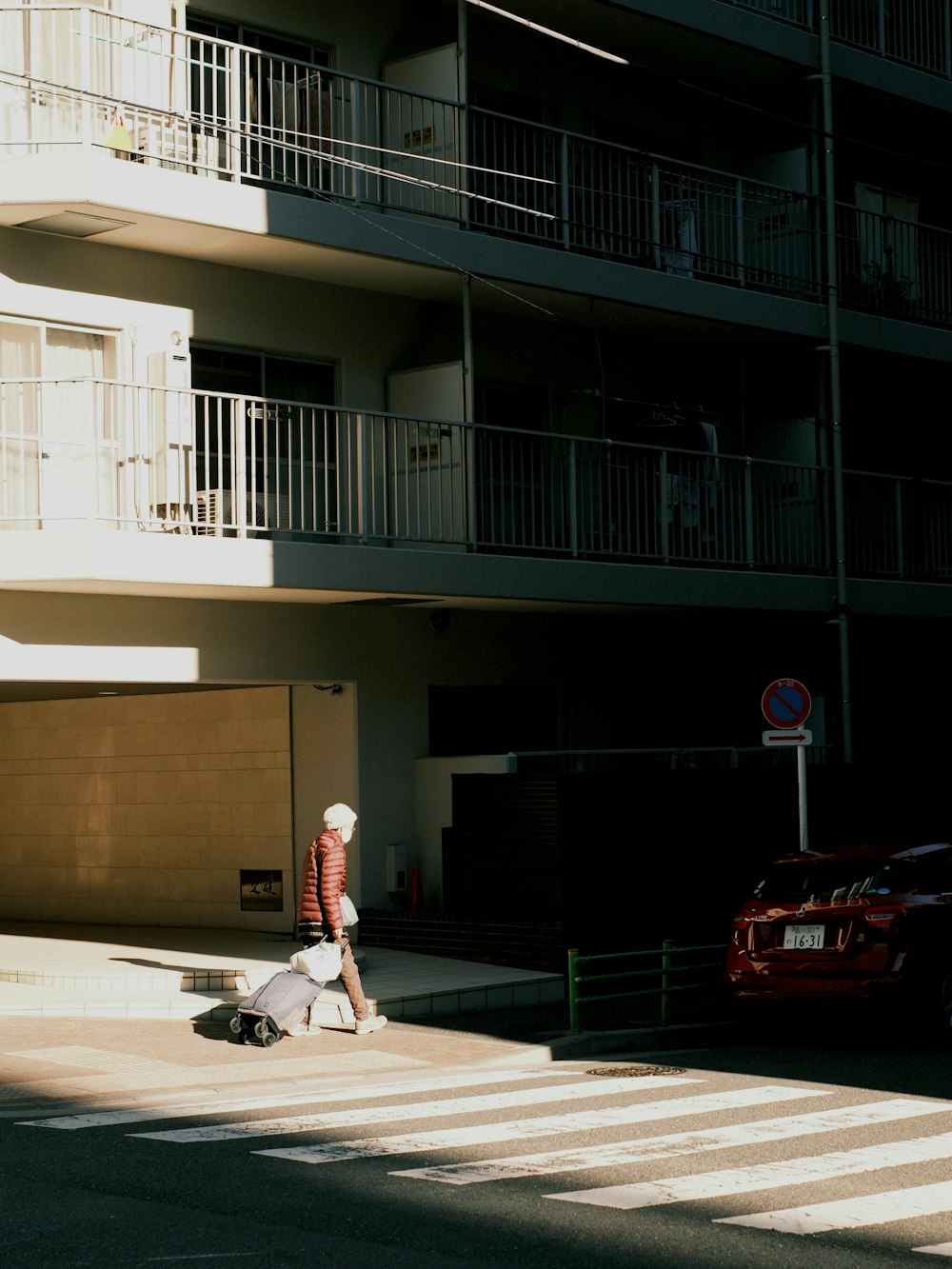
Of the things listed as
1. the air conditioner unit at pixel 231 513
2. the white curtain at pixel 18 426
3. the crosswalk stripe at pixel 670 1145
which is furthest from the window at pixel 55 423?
the crosswalk stripe at pixel 670 1145

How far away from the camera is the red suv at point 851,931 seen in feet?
40.8

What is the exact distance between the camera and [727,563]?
21.3m

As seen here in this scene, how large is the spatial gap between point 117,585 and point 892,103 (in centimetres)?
1361

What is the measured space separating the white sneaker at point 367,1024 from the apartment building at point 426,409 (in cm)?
402

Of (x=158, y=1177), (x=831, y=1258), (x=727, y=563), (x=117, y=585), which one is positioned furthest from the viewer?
(x=727, y=563)

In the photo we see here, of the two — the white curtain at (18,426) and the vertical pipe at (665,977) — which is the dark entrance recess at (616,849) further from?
the white curtain at (18,426)

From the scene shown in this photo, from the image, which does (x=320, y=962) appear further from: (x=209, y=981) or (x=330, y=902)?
(x=209, y=981)

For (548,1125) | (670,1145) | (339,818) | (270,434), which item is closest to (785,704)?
(339,818)

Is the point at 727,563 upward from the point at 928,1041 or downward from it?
upward

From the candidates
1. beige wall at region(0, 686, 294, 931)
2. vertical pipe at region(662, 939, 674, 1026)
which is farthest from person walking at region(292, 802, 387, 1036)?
beige wall at region(0, 686, 294, 931)

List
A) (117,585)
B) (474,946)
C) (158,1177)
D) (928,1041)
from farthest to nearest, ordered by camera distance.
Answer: (474,946)
(117,585)
(928,1041)
(158,1177)

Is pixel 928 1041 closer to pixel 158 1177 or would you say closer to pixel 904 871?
pixel 904 871

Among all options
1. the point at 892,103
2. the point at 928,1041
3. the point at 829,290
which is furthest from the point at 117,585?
the point at 892,103

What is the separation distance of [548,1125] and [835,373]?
13.7m
